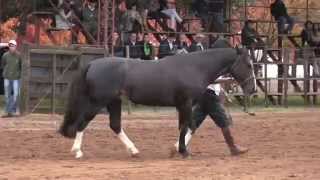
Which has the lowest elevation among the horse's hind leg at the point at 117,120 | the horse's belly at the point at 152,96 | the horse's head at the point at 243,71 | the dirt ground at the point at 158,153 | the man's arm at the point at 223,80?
the dirt ground at the point at 158,153

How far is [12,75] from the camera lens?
70.5 feet

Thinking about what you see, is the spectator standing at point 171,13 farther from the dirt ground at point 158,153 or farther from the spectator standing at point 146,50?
the dirt ground at point 158,153

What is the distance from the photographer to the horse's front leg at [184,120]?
12.2 meters

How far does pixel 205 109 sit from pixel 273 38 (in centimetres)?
1829

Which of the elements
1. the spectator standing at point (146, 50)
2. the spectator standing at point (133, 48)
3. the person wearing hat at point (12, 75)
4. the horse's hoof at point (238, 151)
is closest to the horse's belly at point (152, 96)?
the horse's hoof at point (238, 151)

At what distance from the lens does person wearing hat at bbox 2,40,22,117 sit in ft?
69.9

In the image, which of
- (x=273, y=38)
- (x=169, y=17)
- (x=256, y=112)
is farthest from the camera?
(x=273, y=38)

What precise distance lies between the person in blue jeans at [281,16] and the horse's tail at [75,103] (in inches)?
736

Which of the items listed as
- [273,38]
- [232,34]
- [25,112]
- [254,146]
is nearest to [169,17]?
[232,34]

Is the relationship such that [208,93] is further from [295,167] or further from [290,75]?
[290,75]

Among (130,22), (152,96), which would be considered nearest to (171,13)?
(130,22)

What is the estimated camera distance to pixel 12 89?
21562 millimetres

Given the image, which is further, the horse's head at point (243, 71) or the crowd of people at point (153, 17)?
A: the crowd of people at point (153, 17)

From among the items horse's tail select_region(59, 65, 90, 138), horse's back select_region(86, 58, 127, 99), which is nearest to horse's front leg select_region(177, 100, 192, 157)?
horse's back select_region(86, 58, 127, 99)
